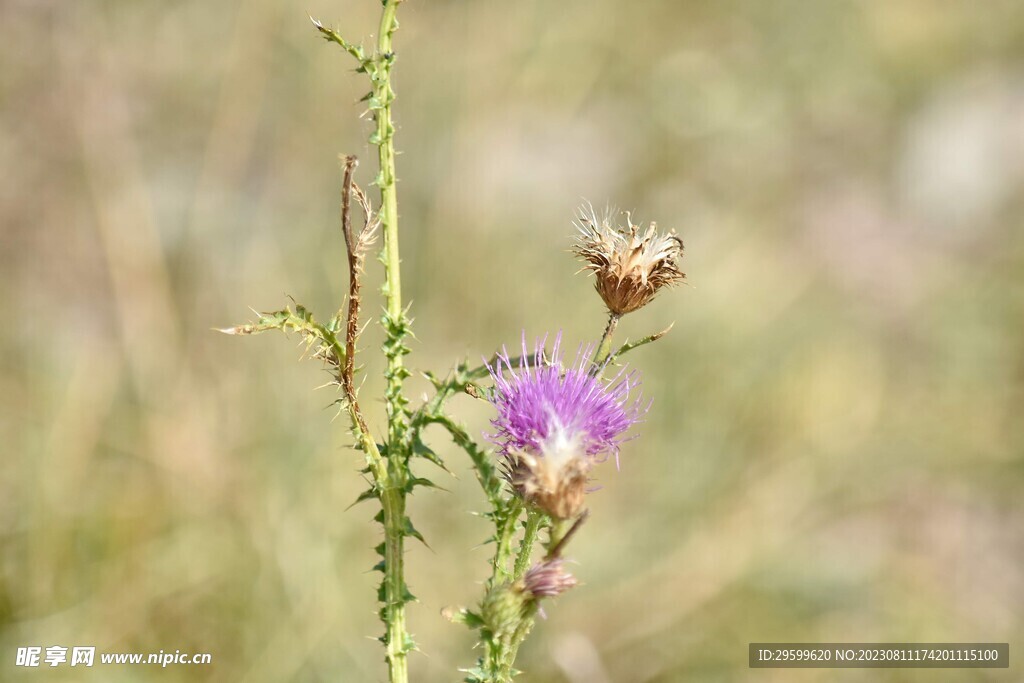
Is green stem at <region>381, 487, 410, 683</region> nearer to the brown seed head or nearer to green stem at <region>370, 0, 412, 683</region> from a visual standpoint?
green stem at <region>370, 0, 412, 683</region>

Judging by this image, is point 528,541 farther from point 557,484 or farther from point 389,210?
point 389,210

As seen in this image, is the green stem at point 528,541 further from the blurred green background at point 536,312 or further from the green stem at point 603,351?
the blurred green background at point 536,312

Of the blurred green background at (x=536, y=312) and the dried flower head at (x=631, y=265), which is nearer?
the dried flower head at (x=631, y=265)

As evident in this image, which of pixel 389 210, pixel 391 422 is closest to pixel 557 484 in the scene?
pixel 391 422

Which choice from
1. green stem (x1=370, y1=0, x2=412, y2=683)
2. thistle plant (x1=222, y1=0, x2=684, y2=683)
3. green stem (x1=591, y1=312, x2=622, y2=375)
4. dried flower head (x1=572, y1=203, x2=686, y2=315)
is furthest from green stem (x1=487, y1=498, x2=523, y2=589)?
dried flower head (x1=572, y1=203, x2=686, y2=315)

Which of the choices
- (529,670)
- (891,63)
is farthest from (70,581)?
Result: (891,63)

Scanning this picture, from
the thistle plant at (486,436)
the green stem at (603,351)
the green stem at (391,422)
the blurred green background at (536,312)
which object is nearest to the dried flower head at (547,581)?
the thistle plant at (486,436)
